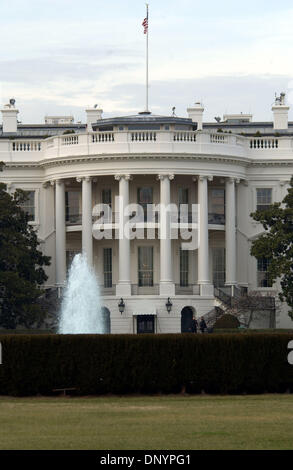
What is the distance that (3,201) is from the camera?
79.3 meters

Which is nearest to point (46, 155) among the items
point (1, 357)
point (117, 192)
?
point (117, 192)

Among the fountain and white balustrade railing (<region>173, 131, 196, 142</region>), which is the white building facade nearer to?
white balustrade railing (<region>173, 131, 196, 142</region>)

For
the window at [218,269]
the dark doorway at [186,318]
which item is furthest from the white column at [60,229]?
the window at [218,269]

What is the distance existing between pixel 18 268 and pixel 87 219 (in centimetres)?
690

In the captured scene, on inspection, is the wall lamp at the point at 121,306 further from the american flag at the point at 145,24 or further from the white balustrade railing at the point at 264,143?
the american flag at the point at 145,24

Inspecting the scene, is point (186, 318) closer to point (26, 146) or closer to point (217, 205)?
point (217, 205)

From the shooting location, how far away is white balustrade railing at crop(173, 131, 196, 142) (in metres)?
→ 85.5

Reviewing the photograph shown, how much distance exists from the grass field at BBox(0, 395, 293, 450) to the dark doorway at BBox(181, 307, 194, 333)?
3769 centimetres

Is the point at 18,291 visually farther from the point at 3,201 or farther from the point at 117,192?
the point at 117,192

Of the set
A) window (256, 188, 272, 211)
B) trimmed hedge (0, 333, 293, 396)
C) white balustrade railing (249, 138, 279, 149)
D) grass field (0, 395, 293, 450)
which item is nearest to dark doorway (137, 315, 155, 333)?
window (256, 188, 272, 211)

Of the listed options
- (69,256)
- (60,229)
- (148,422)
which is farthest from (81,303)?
(148,422)

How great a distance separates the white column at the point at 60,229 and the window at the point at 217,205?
819cm
